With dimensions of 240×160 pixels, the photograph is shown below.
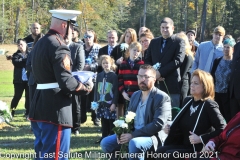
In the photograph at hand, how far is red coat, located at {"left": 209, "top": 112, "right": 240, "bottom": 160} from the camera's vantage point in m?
4.65

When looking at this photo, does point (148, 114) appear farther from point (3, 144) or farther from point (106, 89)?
point (3, 144)

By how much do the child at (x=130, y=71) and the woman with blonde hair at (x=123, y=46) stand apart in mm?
457

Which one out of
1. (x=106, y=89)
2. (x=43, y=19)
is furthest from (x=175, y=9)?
(x=106, y=89)

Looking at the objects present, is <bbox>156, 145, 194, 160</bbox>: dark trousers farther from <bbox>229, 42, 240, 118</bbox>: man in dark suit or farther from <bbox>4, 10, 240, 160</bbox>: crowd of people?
<bbox>229, 42, 240, 118</bbox>: man in dark suit

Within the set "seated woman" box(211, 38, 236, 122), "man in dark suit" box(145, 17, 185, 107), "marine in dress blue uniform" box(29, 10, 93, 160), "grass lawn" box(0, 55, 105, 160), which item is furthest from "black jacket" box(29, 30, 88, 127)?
"seated woman" box(211, 38, 236, 122)

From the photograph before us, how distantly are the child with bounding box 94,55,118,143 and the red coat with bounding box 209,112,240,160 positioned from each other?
11.4 feet

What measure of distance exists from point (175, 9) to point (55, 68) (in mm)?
64841

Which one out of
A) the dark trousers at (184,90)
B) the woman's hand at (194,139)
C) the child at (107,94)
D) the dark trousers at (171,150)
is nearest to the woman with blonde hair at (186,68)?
the dark trousers at (184,90)

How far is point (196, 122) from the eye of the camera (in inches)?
211

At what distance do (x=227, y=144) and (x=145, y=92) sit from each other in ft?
5.29

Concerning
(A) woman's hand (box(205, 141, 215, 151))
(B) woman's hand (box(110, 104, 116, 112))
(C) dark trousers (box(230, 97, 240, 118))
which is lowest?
(B) woman's hand (box(110, 104, 116, 112))

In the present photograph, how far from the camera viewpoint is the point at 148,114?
231 inches

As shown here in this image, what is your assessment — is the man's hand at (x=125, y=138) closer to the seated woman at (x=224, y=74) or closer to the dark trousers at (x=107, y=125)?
the dark trousers at (x=107, y=125)

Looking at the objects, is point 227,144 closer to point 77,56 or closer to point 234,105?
point 234,105
